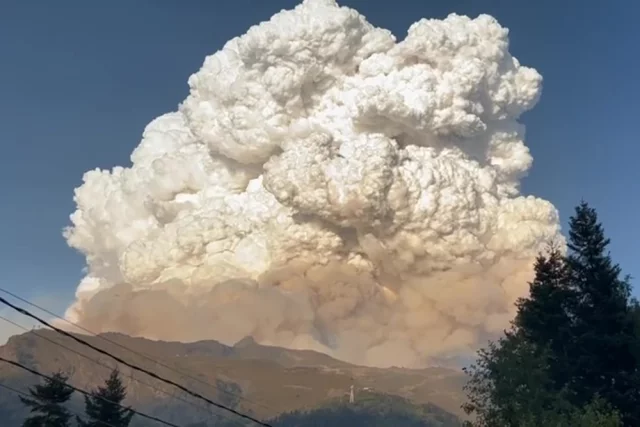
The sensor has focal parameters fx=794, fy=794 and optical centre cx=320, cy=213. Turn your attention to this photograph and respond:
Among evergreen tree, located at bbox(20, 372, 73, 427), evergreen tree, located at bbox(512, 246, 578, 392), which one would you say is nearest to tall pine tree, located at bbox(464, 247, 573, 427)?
evergreen tree, located at bbox(512, 246, 578, 392)

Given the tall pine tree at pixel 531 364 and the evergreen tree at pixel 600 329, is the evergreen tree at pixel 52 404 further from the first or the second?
the evergreen tree at pixel 600 329

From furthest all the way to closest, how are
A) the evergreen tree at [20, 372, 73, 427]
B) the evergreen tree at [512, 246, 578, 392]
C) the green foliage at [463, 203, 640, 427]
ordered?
the evergreen tree at [20, 372, 73, 427] < the evergreen tree at [512, 246, 578, 392] < the green foliage at [463, 203, 640, 427]

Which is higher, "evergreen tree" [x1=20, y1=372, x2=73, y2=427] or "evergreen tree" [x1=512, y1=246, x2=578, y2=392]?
"evergreen tree" [x1=512, y1=246, x2=578, y2=392]

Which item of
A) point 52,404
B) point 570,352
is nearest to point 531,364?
point 570,352

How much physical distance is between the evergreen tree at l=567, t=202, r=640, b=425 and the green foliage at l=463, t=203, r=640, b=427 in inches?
1.3

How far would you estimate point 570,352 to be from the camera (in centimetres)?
2828

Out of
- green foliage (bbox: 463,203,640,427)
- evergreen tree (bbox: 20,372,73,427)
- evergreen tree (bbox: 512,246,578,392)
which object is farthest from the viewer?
evergreen tree (bbox: 20,372,73,427)

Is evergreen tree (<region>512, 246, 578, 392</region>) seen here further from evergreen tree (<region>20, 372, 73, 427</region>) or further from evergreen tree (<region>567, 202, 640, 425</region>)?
evergreen tree (<region>20, 372, 73, 427</region>)

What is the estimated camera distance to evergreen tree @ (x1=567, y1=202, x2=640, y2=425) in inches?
1025

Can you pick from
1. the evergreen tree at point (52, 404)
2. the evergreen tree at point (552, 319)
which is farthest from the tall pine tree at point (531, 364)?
the evergreen tree at point (52, 404)

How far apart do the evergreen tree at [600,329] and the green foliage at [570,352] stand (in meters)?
0.03

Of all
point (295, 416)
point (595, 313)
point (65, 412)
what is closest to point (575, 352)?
point (595, 313)

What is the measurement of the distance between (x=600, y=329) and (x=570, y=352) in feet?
4.39

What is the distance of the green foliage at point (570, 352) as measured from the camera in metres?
25.7
